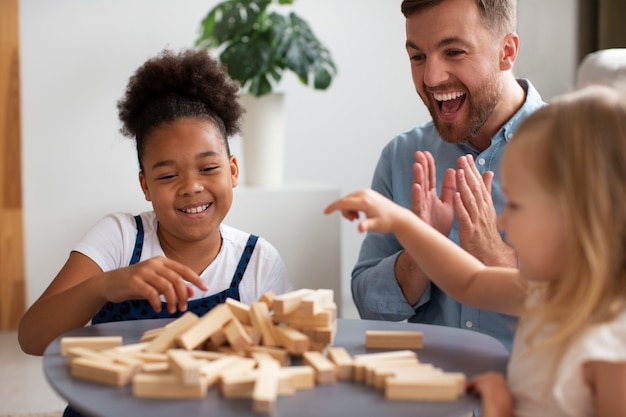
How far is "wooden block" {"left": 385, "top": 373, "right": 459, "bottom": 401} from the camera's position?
102cm

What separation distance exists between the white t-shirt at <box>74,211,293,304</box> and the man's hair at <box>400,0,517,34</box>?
63 centimetres

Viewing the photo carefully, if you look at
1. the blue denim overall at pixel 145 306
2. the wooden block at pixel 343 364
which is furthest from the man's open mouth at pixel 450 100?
the wooden block at pixel 343 364

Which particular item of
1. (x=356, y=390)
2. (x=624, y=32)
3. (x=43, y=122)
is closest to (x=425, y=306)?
(x=356, y=390)

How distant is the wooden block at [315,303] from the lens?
46.8 inches

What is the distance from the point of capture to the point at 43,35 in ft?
13.4

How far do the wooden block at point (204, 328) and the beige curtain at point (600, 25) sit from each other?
2937mm

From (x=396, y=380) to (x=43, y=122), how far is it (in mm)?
3433

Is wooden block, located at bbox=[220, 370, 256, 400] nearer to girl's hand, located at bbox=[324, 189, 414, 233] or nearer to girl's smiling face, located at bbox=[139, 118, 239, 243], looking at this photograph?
girl's hand, located at bbox=[324, 189, 414, 233]

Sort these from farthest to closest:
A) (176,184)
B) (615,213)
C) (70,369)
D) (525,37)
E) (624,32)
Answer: (525,37)
(624,32)
(176,184)
(70,369)
(615,213)

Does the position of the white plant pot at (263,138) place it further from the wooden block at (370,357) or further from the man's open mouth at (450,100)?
the wooden block at (370,357)

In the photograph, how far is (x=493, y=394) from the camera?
1045mm

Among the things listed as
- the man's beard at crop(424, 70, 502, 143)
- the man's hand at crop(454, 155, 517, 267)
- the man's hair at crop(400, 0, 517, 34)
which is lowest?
the man's hand at crop(454, 155, 517, 267)

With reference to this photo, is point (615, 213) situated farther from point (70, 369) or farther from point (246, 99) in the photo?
point (246, 99)

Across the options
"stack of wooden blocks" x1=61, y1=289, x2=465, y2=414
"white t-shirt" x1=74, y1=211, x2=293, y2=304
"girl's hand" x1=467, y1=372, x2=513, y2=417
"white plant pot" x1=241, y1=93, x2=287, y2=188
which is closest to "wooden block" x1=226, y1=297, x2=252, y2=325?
"stack of wooden blocks" x1=61, y1=289, x2=465, y2=414
